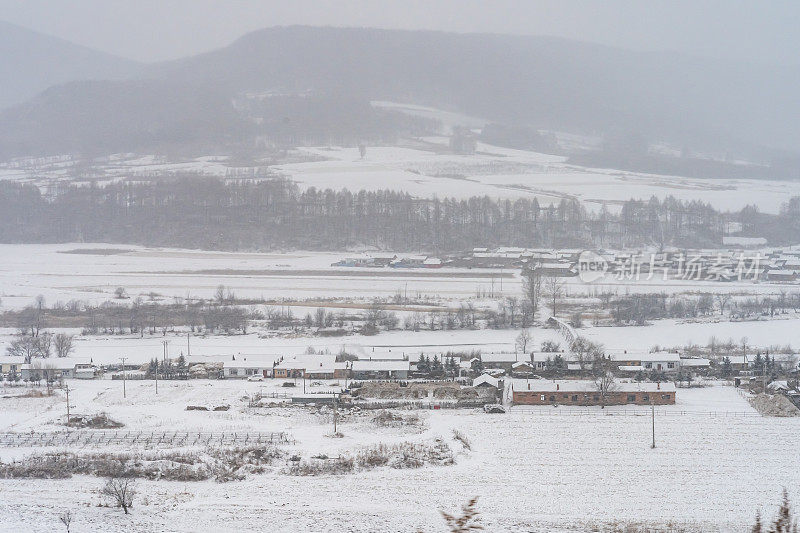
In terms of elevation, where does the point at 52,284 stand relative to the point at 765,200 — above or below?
below

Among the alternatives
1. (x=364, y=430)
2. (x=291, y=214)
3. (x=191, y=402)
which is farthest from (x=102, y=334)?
(x=291, y=214)

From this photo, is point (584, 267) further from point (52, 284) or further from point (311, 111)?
point (311, 111)

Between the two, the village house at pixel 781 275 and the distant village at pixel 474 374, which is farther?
the village house at pixel 781 275

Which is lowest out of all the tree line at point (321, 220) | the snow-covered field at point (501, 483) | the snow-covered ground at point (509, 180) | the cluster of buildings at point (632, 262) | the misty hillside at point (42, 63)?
the snow-covered field at point (501, 483)

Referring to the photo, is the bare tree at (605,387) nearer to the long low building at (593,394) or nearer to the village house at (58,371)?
the long low building at (593,394)

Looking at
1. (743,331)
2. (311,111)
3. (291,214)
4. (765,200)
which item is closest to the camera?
(743,331)

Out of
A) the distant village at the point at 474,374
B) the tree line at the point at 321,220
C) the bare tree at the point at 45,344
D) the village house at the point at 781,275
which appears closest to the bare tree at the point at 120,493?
the distant village at the point at 474,374

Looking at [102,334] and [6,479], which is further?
[102,334]
